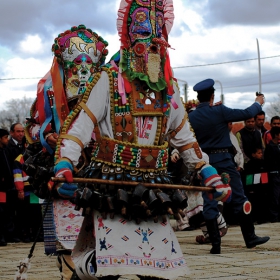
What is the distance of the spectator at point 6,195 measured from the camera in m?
11.9

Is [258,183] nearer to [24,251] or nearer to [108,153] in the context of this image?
[24,251]

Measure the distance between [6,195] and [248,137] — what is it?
4126 mm

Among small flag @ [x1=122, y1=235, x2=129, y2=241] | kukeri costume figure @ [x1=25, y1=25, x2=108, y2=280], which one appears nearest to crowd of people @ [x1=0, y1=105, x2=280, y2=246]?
kukeri costume figure @ [x1=25, y1=25, x2=108, y2=280]

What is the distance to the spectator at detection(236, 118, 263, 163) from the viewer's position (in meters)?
13.1

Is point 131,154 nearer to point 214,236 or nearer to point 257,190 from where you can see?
point 214,236

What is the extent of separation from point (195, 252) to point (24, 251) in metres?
2.52

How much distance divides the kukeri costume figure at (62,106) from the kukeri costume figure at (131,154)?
1134 mm

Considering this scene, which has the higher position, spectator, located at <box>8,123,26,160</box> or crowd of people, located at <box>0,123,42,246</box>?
spectator, located at <box>8,123,26,160</box>

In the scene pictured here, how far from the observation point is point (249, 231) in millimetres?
9398

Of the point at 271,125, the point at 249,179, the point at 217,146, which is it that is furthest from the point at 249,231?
the point at 271,125

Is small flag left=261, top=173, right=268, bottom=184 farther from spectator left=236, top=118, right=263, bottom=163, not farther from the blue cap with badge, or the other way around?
the blue cap with badge

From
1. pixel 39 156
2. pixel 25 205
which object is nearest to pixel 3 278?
pixel 39 156

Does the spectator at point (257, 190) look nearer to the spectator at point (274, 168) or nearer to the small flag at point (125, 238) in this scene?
the spectator at point (274, 168)

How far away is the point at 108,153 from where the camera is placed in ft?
17.0
